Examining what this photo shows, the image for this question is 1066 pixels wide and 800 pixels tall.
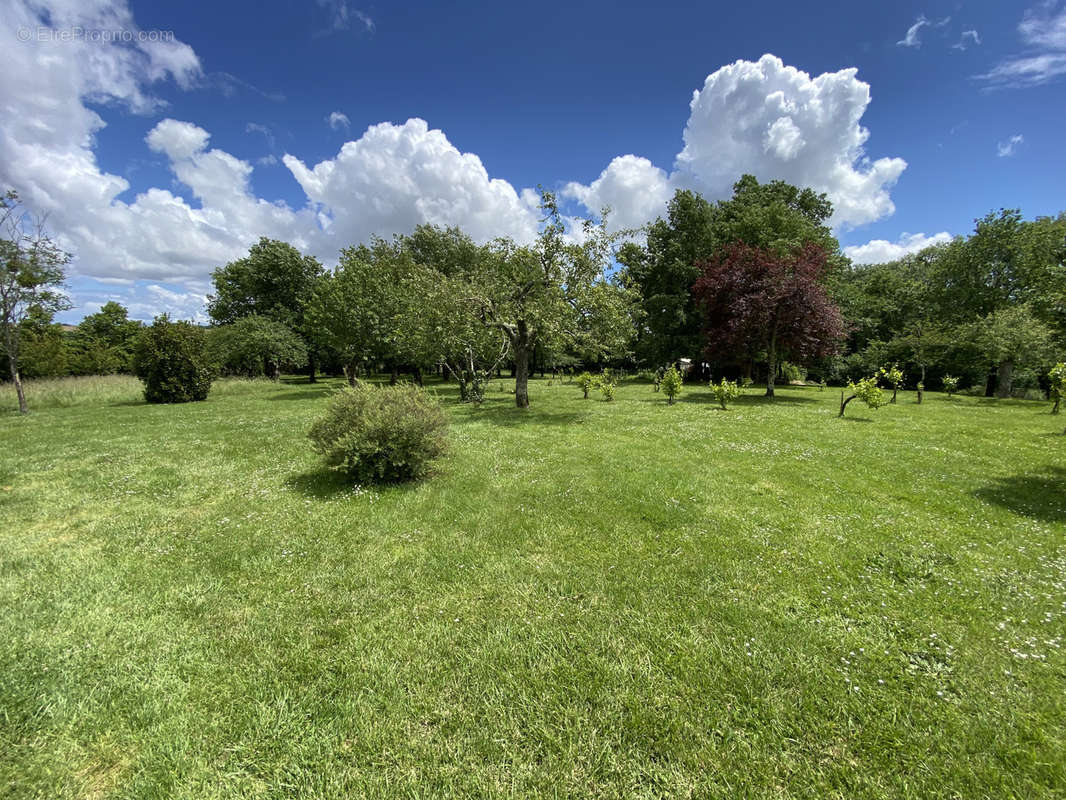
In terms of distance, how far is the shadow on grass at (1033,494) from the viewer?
20.9 ft

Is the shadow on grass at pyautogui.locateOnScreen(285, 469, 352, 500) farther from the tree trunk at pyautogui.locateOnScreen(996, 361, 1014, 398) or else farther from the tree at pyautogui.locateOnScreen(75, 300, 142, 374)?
the tree at pyautogui.locateOnScreen(75, 300, 142, 374)

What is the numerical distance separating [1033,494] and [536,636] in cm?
1007

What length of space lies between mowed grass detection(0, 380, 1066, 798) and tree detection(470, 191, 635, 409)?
8.27m

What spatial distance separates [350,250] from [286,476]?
3308 cm

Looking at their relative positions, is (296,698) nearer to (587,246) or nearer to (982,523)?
(982,523)

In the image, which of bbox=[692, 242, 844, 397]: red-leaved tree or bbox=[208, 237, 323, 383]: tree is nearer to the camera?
bbox=[692, 242, 844, 397]: red-leaved tree

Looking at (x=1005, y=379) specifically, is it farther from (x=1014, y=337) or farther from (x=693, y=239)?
(x=693, y=239)

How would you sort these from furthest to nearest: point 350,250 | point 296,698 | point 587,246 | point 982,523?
point 350,250, point 587,246, point 982,523, point 296,698

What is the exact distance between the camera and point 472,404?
19922mm

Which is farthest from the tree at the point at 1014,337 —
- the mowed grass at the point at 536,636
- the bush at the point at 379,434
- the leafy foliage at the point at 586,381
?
the bush at the point at 379,434

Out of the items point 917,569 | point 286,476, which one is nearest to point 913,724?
Result: point 917,569

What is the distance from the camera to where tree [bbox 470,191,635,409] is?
49.2 feet

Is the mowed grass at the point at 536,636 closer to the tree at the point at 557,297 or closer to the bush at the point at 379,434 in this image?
the bush at the point at 379,434

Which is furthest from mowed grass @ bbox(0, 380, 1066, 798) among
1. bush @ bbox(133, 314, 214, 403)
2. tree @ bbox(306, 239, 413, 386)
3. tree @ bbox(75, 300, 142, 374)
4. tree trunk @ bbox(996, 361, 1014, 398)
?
tree @ bbox(75, 300, 142, 374)
